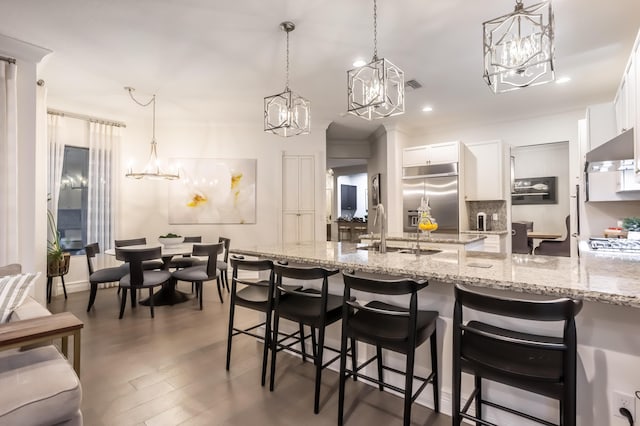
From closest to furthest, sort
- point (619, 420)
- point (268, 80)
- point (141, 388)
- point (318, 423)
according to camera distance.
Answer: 1. point (619, 420)
2. point (318, 423)
3. point (141, 388)
4. point (268, 80)

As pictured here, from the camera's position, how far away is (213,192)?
226 inches

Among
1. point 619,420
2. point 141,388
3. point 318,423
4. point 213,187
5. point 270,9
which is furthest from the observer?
point 213,187

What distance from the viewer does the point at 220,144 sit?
19.0 feet

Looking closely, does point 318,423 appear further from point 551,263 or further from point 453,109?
point 453,109

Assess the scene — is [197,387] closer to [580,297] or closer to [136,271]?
[136,271]

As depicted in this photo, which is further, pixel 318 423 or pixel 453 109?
pixel 453 109

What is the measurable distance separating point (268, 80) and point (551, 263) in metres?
3.40

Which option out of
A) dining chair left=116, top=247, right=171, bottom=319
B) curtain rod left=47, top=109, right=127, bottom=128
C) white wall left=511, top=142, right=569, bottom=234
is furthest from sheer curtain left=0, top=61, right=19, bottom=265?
white wall left=511, top=142, right=569, bottom=234

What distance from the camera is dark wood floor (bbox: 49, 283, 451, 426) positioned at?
1935mm

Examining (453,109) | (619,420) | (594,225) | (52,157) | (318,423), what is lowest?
(318,423)

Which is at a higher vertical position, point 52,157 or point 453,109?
point 453,109

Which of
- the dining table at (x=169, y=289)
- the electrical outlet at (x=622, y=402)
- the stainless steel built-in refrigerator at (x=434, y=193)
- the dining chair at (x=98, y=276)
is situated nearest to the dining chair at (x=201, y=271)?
the dining table at (x=169, y=289)

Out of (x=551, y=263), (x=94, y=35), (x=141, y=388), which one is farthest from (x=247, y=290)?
(x=94, y=35)

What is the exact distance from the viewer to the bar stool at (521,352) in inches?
49.1
